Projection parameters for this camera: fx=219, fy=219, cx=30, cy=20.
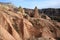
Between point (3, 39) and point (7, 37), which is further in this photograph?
point (7, 37)

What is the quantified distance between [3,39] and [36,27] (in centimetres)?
2611

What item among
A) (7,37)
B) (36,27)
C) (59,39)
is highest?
A: (7,37)

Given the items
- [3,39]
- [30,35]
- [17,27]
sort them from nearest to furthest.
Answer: [3,39]
[17,27]
[30,35]

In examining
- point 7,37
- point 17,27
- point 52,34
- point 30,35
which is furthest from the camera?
point 52,34

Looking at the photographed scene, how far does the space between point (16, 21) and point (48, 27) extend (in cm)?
1283

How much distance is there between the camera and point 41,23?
2076 inches

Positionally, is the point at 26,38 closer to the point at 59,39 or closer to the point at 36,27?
the point at 36,27

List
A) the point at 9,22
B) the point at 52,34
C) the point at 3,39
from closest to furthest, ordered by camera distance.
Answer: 1. the point at 3,39
2. the point at 9,22
3. the point at 52,34

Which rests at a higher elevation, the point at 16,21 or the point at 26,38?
the point at 16,21

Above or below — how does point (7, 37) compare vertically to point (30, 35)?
above

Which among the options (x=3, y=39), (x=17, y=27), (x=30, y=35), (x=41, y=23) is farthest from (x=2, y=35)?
(x=41, y=23)

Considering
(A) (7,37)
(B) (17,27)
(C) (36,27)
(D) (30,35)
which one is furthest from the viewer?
(C) (36,27)

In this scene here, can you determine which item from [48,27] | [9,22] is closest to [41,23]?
[48,27]

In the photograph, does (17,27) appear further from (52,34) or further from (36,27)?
(52,34)
